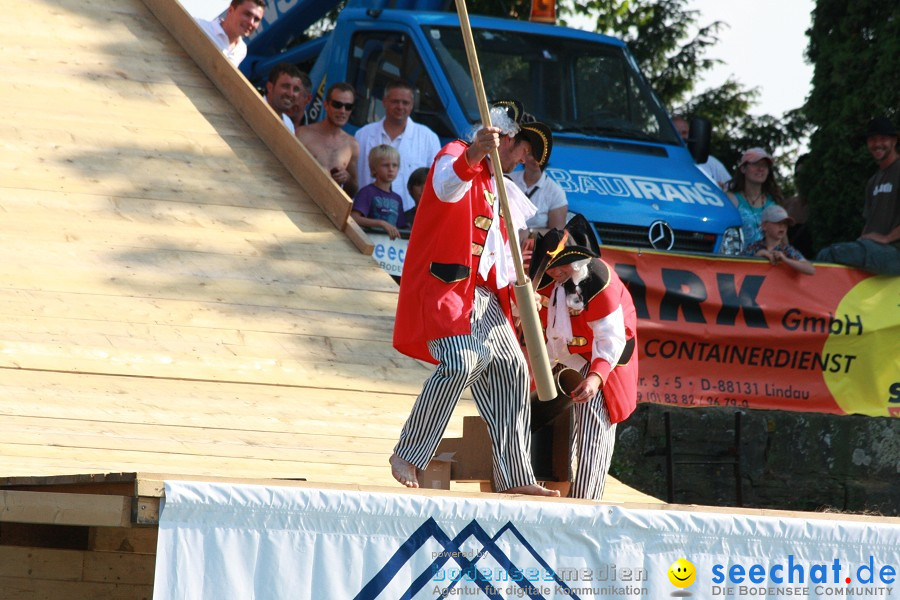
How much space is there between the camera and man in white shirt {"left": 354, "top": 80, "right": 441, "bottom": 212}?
29.8 ft

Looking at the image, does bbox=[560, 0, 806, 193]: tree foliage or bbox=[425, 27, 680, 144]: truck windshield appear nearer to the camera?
bbox=[425, 27, 680, 144]: truck windshield

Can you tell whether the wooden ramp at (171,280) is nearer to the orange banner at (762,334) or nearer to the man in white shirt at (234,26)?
the man in white shirt at (234,26)

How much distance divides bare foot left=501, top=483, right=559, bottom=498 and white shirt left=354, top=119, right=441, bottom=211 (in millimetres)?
4127

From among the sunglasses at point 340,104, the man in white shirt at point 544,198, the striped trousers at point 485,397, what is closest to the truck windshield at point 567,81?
the sunglasses at point 340,104

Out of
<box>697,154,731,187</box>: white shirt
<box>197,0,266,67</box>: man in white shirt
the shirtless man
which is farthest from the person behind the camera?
<box>697,154,731,187</box>: white shirt

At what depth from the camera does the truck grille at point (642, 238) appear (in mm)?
9094

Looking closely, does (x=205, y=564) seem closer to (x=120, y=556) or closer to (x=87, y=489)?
(x=87, y=489)

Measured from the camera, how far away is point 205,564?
4.27 meters

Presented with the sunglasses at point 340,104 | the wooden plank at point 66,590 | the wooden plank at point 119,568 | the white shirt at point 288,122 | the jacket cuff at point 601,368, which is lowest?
the wooden plank at point 66,590

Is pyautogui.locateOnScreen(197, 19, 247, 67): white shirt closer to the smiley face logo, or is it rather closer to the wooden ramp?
the wooden ramp

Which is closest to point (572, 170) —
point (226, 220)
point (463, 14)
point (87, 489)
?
point (226, 220)

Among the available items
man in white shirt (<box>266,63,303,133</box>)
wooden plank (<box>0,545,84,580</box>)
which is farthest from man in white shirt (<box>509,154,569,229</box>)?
wooden plank (<box>0,545,84,580</box>)

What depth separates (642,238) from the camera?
9211 mm

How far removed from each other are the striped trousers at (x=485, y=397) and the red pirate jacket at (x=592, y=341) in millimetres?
356
